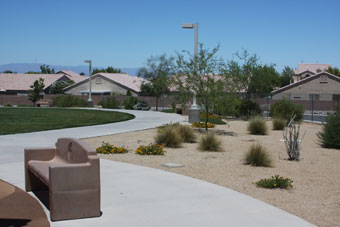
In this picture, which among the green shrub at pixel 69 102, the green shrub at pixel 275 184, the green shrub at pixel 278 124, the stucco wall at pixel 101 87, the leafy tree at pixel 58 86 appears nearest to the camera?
the green shrub at pixel 275 184

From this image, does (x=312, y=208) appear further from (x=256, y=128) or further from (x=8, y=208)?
(x=256, y=128)

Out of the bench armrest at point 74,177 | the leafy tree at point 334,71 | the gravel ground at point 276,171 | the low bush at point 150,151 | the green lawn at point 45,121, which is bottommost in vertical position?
the gravel ground at point 276,171

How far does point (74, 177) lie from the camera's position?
6285 mm

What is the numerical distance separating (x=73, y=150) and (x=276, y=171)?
5697 millimetres

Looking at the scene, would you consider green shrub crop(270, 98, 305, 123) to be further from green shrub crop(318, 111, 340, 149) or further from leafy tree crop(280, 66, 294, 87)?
leafy tree crop(280, 66, 294, 87)

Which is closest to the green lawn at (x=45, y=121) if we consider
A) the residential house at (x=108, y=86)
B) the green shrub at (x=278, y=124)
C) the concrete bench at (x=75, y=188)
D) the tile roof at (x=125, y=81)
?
the green shrub at (x=278, y=124)

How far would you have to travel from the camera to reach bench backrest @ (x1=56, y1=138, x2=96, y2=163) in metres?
6.66

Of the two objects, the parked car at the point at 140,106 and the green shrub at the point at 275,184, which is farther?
the parked car at the point at 140,106

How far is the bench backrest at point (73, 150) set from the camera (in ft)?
21.8

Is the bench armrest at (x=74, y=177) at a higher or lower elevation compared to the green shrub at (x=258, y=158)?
higher

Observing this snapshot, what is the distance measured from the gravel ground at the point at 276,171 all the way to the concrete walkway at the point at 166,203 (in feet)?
1.91

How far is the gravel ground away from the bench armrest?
10.8 ft

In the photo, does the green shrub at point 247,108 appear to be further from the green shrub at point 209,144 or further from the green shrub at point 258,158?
the green shrub at point 258,158

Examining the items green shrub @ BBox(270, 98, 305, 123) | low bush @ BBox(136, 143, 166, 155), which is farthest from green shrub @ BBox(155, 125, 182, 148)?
green shrub @ BBox(270, 98, 305, 123)
